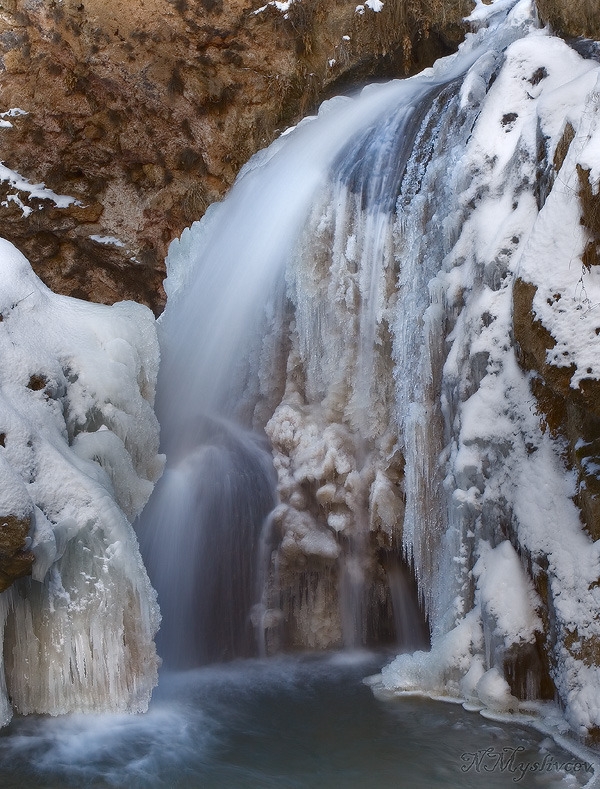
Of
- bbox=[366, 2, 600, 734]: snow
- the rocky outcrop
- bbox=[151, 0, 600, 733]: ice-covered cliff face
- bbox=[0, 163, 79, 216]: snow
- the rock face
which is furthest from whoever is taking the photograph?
bbox=[0, 163, 79, 216]: snow

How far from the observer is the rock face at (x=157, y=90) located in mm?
8516

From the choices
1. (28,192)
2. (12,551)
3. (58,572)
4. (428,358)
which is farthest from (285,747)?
(28,192)

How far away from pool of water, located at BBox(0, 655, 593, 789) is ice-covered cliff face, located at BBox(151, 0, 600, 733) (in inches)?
10.8

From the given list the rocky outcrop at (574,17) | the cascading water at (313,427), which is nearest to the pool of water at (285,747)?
the cascading water at (313,427)

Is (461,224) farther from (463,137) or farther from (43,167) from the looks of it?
(43,167)

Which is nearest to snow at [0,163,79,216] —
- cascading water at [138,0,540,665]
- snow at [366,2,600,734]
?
cascading water at [138,0,540,665]

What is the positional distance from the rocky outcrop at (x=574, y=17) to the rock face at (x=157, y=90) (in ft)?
8.82

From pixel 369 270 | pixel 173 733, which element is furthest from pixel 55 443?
pixel 369 270

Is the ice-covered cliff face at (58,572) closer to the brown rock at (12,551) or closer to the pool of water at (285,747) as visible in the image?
the brown rock at (12,551)

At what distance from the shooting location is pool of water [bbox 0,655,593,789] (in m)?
3.65

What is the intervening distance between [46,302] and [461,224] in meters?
2.45

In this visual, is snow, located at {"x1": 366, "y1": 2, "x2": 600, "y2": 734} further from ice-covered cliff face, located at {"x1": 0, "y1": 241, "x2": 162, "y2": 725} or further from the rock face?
the rock face

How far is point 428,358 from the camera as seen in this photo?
506 cm

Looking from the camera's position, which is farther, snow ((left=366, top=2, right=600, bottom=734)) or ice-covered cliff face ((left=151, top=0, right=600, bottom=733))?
ice-covered cliff face ((left=151, top=0, right=600, bottom=733))
